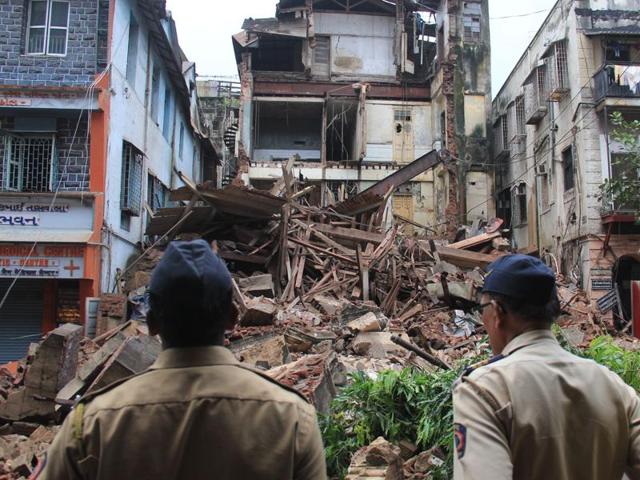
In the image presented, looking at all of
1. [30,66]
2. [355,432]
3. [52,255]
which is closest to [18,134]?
[30,66]

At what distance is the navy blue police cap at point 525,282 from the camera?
179 centimetres

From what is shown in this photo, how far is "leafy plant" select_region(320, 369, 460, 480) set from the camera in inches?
174

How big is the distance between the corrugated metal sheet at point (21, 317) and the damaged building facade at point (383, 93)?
42.2ft

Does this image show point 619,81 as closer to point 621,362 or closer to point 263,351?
point 263,351

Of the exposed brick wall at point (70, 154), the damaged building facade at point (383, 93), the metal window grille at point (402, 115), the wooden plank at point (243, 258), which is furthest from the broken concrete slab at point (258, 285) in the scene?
the metal window grille at point (402, 115)

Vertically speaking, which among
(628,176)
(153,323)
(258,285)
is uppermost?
(628,176)

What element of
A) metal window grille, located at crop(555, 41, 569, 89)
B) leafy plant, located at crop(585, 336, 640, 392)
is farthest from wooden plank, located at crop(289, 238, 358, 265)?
metal window grille, located at crop(555, 41, 569, 89)

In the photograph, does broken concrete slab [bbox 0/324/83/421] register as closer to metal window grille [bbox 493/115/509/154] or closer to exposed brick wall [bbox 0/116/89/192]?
exposed brick wall [bbox 0/116/89/192]

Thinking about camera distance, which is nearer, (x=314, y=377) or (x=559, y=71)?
(x=314, y=377)

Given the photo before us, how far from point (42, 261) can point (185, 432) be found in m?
11.3

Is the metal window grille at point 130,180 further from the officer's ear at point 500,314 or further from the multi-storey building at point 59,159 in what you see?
the officer's ear at point 500,314

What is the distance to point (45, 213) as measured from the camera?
1145 cm

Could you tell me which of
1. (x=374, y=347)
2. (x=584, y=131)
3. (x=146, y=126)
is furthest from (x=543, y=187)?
(x=374, y=347)

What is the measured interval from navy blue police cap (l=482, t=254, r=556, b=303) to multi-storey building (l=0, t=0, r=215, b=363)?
10.9 meters
